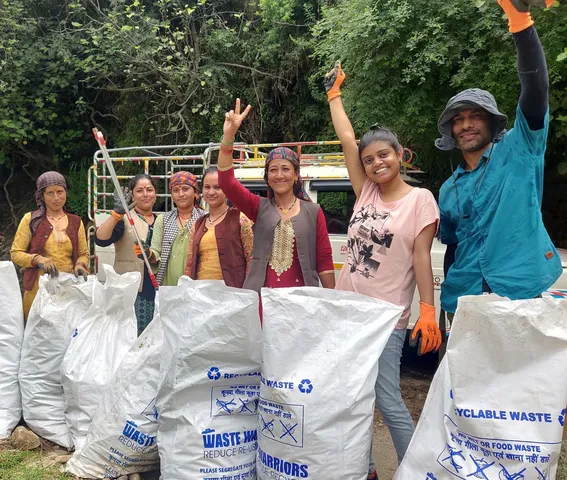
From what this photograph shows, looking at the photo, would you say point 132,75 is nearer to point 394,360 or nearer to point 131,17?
point 131,17

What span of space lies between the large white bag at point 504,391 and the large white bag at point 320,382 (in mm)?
267

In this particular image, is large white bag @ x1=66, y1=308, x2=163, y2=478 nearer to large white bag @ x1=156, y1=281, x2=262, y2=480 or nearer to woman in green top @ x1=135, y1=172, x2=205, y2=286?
large white bag @ x1=156, y1=281, x2=262, y2=480

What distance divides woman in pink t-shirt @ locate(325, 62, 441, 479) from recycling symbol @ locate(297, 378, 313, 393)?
1.22ft

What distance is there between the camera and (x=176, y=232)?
3.05 meters

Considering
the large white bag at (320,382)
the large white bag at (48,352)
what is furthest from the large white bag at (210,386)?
the large white bag at (48,352)

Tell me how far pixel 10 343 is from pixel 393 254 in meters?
2.26

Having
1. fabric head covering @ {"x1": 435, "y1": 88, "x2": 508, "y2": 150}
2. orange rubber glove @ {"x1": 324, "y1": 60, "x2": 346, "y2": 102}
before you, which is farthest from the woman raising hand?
fabric head covering @ {"x1": 435, "y1": 88, "x2": 508, "y2": 150}

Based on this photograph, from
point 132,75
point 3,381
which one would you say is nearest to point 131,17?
point 132,75

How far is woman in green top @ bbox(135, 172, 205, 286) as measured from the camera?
9.76ft

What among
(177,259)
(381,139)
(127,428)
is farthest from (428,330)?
(177,259)

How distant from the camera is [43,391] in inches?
109

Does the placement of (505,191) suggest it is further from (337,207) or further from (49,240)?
(49,240)

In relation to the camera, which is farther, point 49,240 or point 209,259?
point 49,240

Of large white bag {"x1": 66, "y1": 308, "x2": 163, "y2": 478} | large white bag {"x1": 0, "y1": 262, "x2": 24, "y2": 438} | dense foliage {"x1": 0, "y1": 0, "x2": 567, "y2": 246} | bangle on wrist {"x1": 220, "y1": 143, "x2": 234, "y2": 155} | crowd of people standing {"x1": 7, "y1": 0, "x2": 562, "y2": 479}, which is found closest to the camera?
crowd of people standing {"x1": 7, "y1": 0, "x2": 562, "y2": 479}
